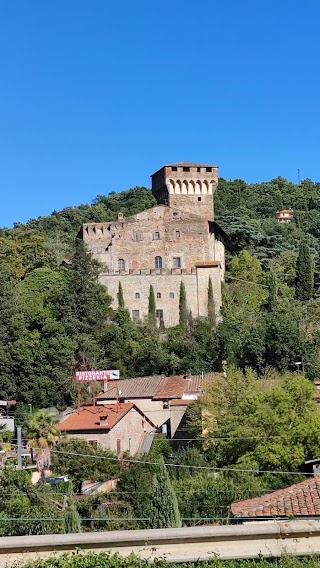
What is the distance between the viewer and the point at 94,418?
143 ft

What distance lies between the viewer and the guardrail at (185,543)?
26.2 feet

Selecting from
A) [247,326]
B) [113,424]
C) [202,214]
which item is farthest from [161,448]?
[202,214]

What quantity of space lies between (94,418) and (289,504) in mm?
28326

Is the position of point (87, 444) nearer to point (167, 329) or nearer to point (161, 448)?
point (161, 448)

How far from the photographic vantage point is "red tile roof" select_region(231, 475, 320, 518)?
15.8m

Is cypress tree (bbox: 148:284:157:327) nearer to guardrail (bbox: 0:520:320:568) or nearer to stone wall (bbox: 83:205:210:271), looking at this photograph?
stone wall (bbox: 83:205:210:271)

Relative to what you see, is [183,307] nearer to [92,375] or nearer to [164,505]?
[92,375]

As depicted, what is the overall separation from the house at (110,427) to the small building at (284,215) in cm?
7272

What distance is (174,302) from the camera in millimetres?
65875

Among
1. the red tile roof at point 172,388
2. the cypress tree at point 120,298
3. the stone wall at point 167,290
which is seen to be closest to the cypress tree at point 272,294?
the stone wall at point 167,290

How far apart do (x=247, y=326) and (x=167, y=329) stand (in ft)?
22.0

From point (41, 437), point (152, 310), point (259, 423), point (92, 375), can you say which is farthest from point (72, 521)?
point (152, 310)

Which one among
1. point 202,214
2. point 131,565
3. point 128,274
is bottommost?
point 131,565

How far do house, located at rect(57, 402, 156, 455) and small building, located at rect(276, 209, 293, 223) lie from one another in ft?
239
